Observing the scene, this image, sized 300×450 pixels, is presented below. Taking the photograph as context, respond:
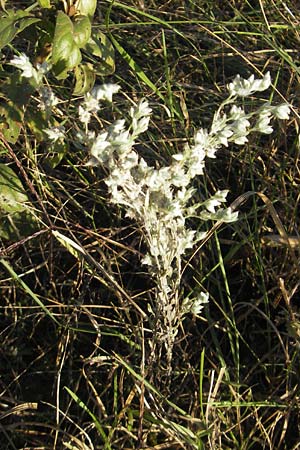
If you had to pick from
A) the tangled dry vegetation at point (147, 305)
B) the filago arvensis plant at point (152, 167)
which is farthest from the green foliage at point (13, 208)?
the filago arvensis plant at point (152, 167)

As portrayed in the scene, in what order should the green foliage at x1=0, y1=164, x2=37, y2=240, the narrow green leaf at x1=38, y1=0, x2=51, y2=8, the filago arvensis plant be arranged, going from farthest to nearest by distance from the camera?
the green foliage at x1=0, y1=164, x2=37, y2=240, the narrow green leaf at x1=38, y1=0, x2=51, y2=8, the filago arvensis plant

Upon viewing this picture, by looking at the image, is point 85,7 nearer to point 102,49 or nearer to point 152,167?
point 102,49

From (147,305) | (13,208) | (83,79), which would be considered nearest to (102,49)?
(83,79)

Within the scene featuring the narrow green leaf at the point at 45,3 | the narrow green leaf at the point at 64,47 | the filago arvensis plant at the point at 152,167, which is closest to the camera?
the filago arvensis plant at the point at 152,167

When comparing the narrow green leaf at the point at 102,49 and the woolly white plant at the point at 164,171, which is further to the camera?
the narrow green leaf at the point at 102,49

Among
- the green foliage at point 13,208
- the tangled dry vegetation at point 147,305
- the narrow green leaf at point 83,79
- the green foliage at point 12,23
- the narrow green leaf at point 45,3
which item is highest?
the narrow green leaf at point 45,3

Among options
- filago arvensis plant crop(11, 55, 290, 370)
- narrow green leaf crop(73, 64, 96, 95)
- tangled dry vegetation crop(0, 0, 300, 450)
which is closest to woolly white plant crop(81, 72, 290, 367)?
filago arvensis plant crop(11, 55, 290, 370)

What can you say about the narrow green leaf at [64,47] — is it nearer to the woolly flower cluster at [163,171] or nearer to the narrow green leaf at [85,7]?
the narrow green leaf at [85,7]

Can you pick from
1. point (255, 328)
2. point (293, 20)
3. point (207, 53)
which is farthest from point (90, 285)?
point (293, 20)

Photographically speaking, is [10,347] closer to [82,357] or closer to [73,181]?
[82,357]

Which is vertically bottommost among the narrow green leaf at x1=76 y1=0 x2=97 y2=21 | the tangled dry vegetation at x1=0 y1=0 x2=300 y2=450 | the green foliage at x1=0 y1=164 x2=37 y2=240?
the tangled dry vegetation at x1=0 y1=0 x2=300 y2=450

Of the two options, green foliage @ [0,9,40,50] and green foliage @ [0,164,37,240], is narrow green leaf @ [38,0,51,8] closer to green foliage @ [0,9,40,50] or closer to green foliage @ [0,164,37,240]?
green foliage @ [0,9,40,50]
